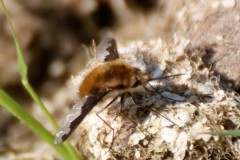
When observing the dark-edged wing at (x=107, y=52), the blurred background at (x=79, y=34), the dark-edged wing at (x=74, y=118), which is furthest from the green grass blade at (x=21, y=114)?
the blurred background at (x=79, y=34)

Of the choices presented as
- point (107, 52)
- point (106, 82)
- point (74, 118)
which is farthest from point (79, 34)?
point (74, 118)

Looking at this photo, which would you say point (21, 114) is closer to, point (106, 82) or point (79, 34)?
point (106, 82)

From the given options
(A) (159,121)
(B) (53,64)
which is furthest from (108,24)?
(A) (159,121)

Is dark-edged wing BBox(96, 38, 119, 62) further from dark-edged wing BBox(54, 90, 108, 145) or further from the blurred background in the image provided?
the blurred background

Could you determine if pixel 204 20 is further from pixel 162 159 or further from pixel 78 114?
pixel 78 114

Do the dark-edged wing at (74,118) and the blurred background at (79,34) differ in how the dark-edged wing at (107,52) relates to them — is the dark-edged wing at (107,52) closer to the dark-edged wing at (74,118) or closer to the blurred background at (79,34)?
the dark-edged wing at (74,118)
